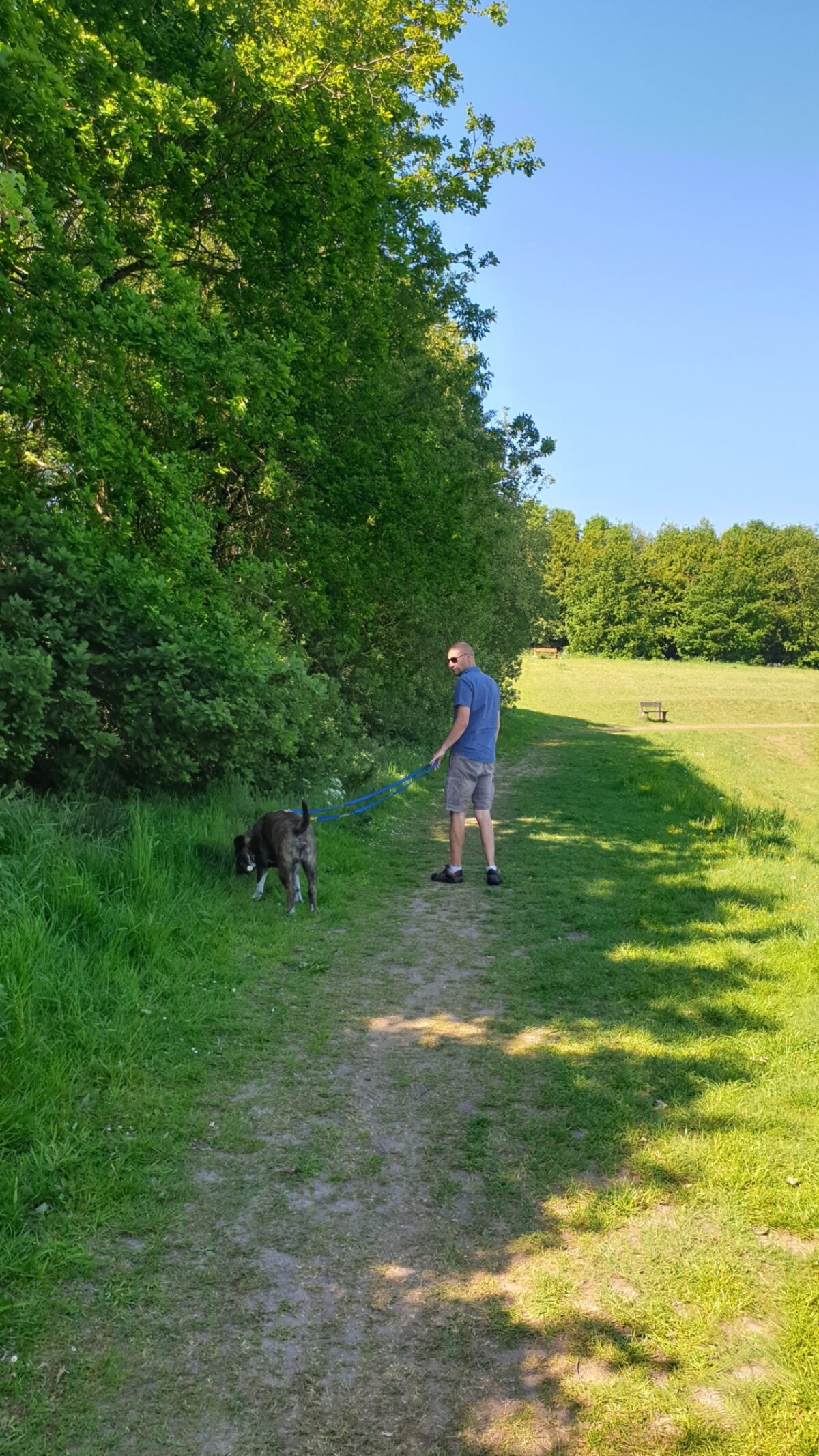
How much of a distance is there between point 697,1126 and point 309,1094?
189 centimetres

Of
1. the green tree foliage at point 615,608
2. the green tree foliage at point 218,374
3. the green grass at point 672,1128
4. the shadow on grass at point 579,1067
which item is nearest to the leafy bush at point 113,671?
the green tree foliage at point 218,374

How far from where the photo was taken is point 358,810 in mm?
10398

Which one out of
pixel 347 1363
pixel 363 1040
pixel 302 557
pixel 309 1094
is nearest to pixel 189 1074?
pixel 309 1094

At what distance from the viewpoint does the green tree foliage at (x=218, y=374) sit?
740 centimetres

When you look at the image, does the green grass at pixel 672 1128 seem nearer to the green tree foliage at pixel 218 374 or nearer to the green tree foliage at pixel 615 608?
the green tree foliage at pixel 218 374

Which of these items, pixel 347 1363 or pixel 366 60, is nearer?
pixel 347 1363

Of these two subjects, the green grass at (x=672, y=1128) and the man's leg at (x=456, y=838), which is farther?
the man's leg at (x=456, y=838)

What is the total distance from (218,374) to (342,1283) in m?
8.11

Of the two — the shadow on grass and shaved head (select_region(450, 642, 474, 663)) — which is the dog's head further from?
shaved head (select_region(450, 642, 474, 663))

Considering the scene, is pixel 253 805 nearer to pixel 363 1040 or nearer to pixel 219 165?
pixel 363 1040

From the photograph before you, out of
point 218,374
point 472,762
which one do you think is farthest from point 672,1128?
point 218,374

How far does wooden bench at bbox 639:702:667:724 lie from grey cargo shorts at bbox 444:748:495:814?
28.7 m

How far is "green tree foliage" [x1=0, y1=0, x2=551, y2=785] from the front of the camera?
740 cm

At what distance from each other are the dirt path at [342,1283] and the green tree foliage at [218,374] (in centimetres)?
385
